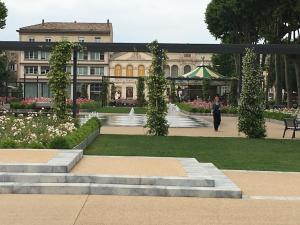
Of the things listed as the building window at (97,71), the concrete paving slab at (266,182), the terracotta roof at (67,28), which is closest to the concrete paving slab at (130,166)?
the concrete paving slab at (266,182)

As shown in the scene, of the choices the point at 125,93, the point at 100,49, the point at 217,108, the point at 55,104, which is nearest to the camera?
the point at 55,104

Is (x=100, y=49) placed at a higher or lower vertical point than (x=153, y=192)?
higher

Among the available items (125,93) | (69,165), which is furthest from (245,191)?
(125,93)

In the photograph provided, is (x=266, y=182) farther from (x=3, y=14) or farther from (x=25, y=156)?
(x=3, y=14)

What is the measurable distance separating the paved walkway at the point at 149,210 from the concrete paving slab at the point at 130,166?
1151 mm

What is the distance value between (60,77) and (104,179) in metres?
12.5

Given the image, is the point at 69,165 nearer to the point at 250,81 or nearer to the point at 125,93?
the point at 250,81

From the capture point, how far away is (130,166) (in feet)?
34.4

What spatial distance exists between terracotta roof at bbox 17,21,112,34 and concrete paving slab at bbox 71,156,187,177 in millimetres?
103316

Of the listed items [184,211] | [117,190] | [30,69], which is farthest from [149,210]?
[30,69]

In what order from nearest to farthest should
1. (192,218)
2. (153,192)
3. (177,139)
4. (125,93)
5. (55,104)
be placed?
(192,218) → (153,192) → (177,139) → (55,104) → (125,93)

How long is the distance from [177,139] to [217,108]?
533 centimetres

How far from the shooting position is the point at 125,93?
112125 mm

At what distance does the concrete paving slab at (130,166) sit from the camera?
9703 mm
